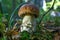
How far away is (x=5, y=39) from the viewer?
1.31 m

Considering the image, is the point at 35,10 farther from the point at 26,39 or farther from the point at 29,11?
the point at 26,39

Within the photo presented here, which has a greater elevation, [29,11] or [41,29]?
[29,11]

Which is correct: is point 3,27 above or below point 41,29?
above

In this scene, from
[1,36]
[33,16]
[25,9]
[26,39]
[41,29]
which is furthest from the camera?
[33,16]

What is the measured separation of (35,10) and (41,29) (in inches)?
13.9


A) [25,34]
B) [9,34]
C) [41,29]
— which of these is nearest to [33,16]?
[41,29]

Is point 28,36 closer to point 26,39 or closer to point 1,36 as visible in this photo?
point 26,39

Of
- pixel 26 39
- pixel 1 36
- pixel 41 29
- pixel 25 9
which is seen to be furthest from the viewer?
pixel 25 9

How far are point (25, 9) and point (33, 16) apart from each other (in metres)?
0.19

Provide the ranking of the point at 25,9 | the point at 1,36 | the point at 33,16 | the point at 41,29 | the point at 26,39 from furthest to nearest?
1. the point at 33,16
2. the point at 25,9
3. the point at 41,29
4. the point at 26,39
5. the point at 1,36

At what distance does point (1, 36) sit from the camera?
1308mm

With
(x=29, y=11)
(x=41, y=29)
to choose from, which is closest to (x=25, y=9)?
(x=29, y=11)

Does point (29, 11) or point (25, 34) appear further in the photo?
point (29, 11)

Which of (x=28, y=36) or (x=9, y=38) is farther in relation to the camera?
(x=28, y=36)
